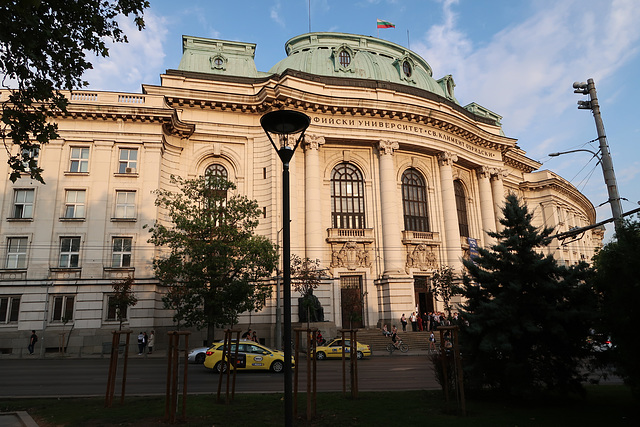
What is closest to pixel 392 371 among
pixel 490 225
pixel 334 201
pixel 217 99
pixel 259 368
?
pixel 259 368

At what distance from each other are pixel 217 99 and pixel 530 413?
3189 centimetres

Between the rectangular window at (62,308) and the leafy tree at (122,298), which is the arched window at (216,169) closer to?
the leafy tree at (122,298)

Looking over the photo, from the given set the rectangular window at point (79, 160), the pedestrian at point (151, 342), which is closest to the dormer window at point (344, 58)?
the rectangular window at point (79, 160)

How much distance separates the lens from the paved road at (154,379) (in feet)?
45.8

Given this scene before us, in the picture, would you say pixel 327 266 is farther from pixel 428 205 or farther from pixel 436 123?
pixel 436 123

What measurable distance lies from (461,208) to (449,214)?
17.7 feet

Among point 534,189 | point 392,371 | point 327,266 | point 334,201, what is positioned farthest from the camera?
point 534,189

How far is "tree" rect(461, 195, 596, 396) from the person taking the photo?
1047cm

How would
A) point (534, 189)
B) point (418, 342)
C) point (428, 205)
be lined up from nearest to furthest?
point (418, 342) < point (428, 205) < point (534, 189)

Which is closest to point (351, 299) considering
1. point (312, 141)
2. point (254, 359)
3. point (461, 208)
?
point (312, 141)

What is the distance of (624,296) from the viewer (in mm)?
8656

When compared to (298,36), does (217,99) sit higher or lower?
lower

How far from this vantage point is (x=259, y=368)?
63.9 feet

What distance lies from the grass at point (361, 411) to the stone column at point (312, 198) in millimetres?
21306
